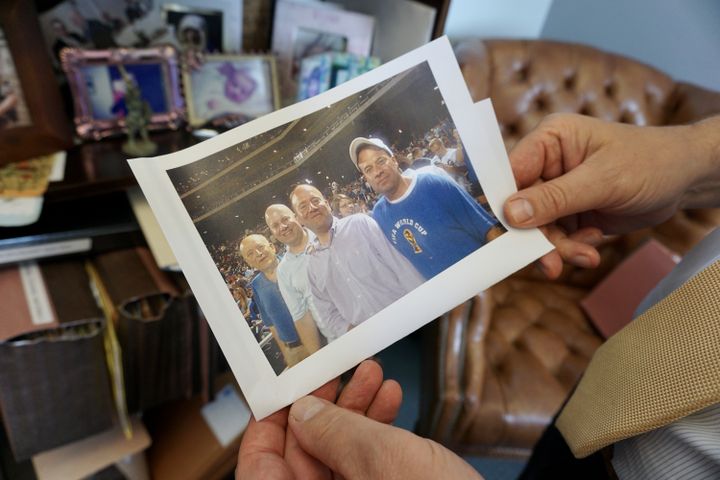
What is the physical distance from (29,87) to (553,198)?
81 cm

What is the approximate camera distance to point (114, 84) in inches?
31.1

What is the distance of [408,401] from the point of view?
4.33 feet

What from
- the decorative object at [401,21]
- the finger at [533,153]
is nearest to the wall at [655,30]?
the decorative object at [401,21]

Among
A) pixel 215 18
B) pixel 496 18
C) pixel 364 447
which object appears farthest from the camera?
pixel 496 18

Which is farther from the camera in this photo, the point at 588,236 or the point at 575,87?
the point at 575,87

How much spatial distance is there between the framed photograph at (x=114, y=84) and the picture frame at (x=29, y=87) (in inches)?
1.9

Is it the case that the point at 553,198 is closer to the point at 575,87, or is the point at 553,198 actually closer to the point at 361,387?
the point at 361,387

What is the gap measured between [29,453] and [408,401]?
0.96 meters

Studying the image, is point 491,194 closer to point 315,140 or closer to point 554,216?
point 554,216

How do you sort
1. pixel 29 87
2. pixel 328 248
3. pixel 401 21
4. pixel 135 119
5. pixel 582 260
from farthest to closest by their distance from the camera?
pixel 401 21
pixel 135 119
pixel 29 87
pixel 582 260
pixel 328 248

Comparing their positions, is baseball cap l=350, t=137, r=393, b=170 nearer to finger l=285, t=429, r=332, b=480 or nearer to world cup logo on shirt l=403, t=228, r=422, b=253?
world cup logo on shirt l=403, t=228, r=422, b=253

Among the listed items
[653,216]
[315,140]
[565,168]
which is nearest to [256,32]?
[315,140]

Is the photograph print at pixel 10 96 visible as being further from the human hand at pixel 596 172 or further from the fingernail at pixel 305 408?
the human hand at pixel 596 172

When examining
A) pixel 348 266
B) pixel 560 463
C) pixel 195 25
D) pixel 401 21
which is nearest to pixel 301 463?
pixel 348 266
